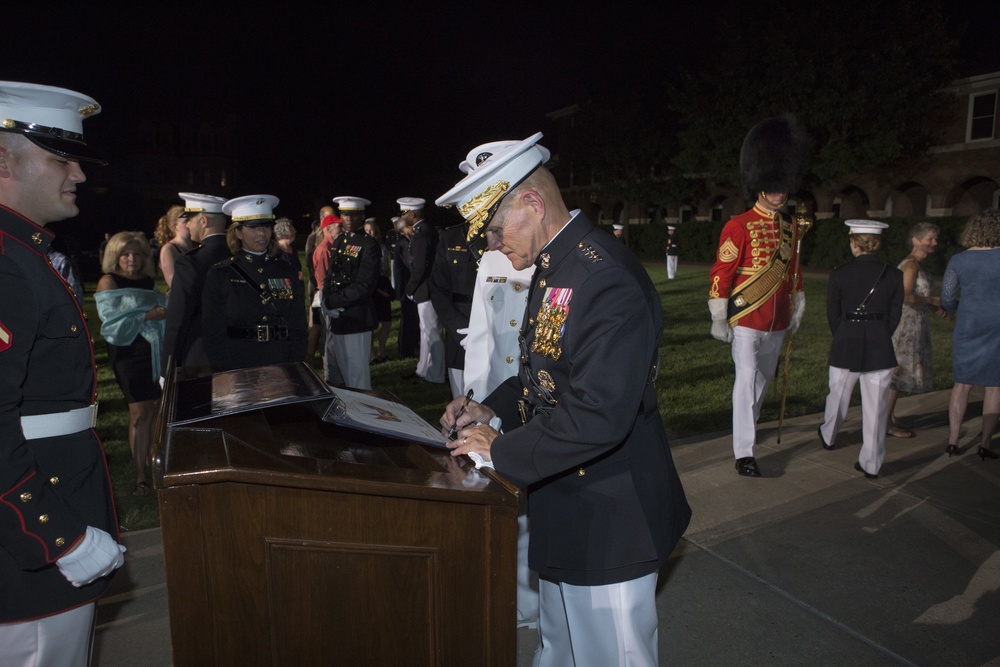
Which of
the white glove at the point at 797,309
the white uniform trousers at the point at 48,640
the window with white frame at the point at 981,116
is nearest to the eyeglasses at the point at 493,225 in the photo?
the white uniform trousers at the point at 48,640

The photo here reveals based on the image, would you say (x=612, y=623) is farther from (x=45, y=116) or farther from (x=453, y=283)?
(x=453, y=283)

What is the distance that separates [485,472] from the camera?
1.80 meters

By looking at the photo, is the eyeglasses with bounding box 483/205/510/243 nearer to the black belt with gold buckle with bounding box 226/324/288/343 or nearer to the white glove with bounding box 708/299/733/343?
the black belt with gold buckle with bounding box 226/324/288/343

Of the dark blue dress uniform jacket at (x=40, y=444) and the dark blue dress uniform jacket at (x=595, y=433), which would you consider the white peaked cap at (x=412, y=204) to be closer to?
the dark blue dress uniform jacket at (x=595, y=433)

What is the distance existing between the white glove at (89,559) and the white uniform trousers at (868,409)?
5048 mm

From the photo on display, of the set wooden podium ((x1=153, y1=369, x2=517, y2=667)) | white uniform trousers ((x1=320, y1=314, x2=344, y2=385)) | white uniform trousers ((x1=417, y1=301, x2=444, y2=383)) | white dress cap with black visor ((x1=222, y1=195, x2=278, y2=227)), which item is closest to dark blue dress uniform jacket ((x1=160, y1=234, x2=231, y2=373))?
white dress cap with black visor ((x1=222, y1=195, x2=278, y2=227))

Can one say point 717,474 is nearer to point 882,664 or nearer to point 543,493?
point 882,664

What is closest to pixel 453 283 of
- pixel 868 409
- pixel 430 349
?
pixel 430 349

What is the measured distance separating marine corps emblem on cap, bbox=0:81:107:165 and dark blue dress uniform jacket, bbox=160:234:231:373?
2739 millimetres

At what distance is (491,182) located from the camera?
1.98 meters

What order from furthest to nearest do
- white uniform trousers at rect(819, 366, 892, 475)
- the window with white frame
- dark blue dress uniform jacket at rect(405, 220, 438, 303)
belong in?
the window with white frame
dark blue dress uniform jacket at rect(405, 220, 438, 303)
white uniform trousers at rect(819, 366, 892, 475)

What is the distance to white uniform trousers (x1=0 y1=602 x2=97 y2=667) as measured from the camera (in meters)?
1.80

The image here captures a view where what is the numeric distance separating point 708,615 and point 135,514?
3748 mm

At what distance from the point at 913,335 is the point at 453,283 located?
436cm
